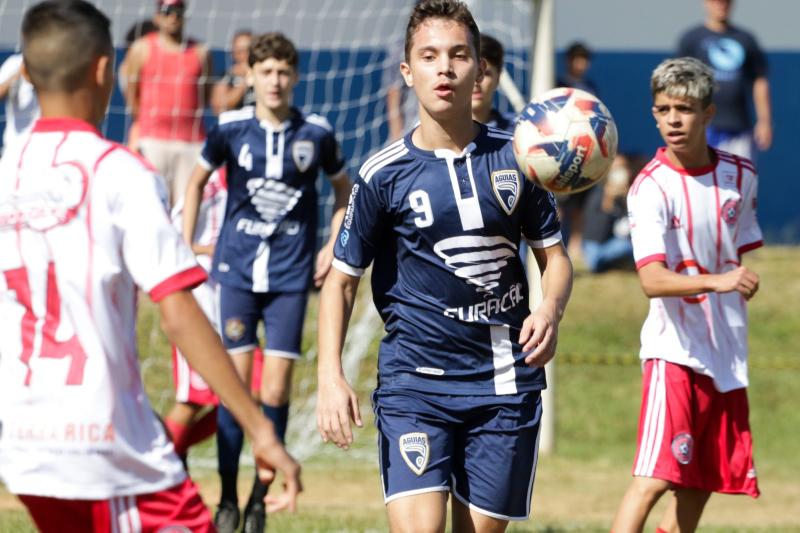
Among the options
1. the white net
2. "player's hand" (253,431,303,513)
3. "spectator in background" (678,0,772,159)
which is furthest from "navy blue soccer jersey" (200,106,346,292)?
"spectator in background" (678,0,772,159)

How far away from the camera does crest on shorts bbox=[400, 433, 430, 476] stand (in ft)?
14.7

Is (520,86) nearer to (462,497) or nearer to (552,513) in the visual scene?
(552,513)

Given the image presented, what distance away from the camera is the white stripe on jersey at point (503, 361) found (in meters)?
4.58

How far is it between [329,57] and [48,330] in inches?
307

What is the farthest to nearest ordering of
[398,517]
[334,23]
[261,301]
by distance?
[334,23]
[261,301]
[398,517]

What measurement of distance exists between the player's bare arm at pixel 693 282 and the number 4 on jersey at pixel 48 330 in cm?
260

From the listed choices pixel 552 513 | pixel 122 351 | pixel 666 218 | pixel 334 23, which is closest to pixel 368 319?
pixel 334 23

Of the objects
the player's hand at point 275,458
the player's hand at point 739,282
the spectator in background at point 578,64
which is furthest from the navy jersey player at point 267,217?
the spectator in background at point 578,64

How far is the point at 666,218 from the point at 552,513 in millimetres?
3143

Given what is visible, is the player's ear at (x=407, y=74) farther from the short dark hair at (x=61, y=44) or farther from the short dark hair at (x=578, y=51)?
the short dark hair at (x=578, y=51)

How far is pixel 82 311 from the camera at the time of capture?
3.27m

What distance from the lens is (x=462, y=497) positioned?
4.58m

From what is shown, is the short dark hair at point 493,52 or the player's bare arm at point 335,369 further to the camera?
the short dark hair at point 493,52

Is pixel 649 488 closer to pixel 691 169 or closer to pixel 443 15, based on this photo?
pixel 691 169
